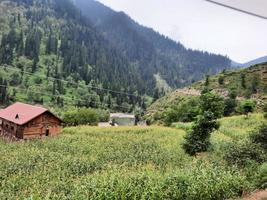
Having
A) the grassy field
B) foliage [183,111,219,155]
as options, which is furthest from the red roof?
foliage [183,111,219,155]

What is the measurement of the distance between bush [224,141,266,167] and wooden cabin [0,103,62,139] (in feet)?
69.3

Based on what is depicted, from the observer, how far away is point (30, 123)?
3328 cm

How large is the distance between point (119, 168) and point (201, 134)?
20.2 feet

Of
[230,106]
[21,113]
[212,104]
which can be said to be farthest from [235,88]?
[212,104]

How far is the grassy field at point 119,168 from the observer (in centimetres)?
1159

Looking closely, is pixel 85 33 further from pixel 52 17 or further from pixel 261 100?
pixel 261 100

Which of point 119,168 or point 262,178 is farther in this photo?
→ point 119,168

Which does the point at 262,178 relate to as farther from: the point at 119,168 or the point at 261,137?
the point at 119,168

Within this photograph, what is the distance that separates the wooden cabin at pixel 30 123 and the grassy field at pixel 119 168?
1.50m

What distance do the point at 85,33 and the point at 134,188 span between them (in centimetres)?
17031

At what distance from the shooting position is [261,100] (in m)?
53.2

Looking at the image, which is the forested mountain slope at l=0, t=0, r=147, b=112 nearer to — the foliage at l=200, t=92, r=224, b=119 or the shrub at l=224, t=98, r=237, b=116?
the shrub at l=224, t=98, r=237, b=116

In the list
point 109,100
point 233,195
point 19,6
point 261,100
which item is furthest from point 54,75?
point 233,195

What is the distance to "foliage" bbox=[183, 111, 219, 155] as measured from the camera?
2125cm
